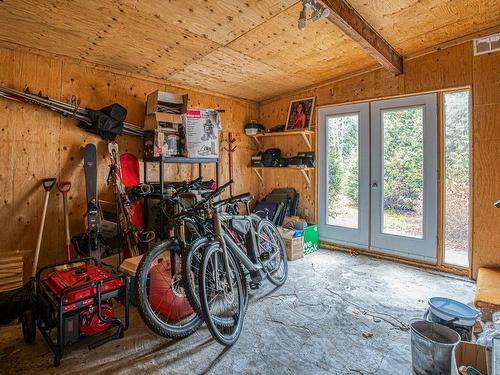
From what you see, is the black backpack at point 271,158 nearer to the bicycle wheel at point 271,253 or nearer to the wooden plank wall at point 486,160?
the bicycle wheel at point 271,253

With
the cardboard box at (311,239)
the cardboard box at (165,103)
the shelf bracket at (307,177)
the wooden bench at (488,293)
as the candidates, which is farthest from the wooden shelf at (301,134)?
the wooden bench at (488,293)

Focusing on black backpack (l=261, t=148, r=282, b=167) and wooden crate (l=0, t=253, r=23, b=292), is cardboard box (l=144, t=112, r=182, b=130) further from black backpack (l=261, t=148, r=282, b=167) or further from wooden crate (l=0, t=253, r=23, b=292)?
wooden crate (l=0, t=253, r=23, b=292)

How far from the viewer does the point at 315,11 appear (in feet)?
7.59

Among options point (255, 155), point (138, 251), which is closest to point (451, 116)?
point (255, 155)

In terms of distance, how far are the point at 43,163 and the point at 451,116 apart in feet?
14.6

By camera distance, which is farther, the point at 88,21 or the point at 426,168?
the point at 426,168

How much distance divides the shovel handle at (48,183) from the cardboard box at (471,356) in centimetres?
333

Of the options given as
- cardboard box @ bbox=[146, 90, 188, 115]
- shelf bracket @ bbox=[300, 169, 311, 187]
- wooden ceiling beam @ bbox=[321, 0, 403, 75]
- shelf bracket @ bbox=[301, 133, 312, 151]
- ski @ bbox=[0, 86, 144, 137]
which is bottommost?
shelf bracket @ bbox=[300, 169, 311, 187]

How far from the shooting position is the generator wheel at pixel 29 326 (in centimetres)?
209

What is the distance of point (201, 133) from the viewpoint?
3615mm

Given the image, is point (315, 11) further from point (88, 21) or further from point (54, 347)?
point (54, 347)

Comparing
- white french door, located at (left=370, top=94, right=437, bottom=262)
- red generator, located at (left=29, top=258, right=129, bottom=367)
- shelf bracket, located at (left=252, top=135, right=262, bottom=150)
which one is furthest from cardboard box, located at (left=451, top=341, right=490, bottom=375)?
shelf bracket, located at (left=252, top=135, right=262, bottom=150)

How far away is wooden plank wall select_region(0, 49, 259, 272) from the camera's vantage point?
2.73 m

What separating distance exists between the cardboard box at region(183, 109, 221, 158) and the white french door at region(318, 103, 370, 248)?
1.70 meters
